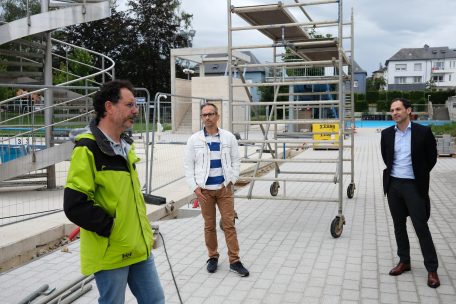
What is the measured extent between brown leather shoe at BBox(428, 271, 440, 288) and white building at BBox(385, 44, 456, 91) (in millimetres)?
95541

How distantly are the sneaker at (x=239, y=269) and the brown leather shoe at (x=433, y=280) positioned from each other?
175cm

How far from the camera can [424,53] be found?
317ft

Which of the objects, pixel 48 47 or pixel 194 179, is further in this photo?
pixel 48 47

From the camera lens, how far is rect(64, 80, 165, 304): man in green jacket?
239 centimetres

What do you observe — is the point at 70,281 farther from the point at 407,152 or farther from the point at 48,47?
the point at 48,47

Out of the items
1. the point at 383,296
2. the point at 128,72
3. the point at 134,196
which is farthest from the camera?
the point at 128,72

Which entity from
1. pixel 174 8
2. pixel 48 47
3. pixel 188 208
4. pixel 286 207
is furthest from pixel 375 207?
pixel 174 8

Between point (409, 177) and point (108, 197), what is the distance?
3.10m

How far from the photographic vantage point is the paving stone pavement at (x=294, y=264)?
14.1 ft

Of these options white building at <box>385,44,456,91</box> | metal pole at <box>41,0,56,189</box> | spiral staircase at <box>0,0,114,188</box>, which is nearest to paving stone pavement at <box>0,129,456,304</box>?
spiral staircase at <box>0,0,114,188</box>

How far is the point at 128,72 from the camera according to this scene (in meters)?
42.6

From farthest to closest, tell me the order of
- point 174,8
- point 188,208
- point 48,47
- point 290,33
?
point 174,8 → point 48,47 → point 188,208 → point 290,33

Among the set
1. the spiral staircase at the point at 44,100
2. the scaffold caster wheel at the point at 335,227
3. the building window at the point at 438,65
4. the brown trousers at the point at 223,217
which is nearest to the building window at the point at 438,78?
the building window at the point at 438,65

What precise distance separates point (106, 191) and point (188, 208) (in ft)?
18.8
